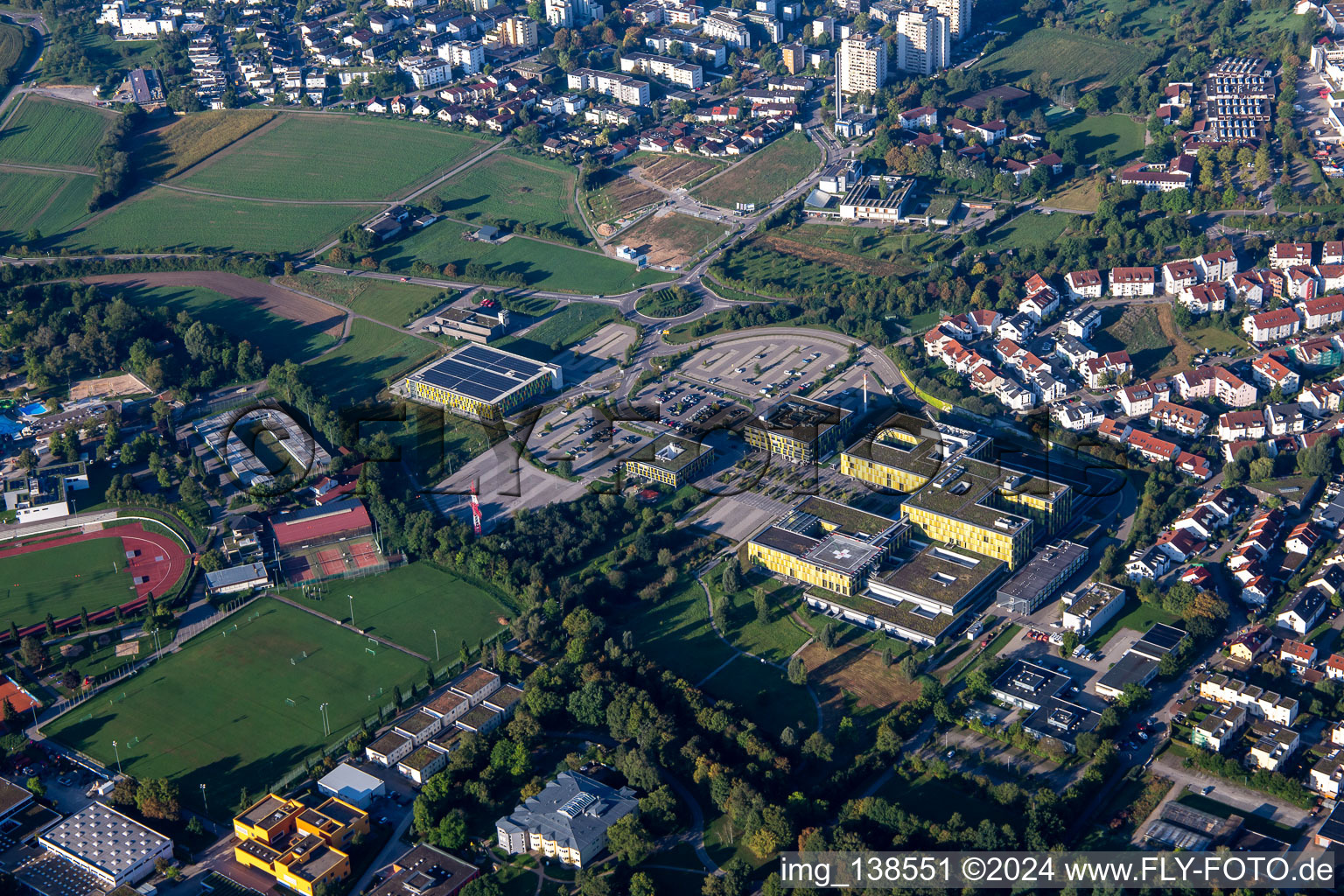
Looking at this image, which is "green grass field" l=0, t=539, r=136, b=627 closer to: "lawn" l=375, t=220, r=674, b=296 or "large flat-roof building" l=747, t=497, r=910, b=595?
"large flat-roof building" l=747, t=497, r=910, b=595

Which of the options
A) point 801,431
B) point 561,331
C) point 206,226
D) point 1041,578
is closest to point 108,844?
Answer: point 801,431

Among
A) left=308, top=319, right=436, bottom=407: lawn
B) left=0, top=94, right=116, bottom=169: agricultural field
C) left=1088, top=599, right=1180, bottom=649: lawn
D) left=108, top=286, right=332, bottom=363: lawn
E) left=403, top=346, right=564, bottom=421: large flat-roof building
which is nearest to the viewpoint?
left=1088, top=599, right=1180, bottom=649: lawn

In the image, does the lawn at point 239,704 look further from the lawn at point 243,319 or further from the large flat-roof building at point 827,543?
the lawn at point 243,319

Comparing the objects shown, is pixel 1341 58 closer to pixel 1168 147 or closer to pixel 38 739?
pixel 1168 147

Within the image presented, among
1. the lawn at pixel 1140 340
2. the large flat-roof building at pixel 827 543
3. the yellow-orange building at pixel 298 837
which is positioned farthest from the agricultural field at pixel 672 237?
the yellow-orange building at pixel 298 837

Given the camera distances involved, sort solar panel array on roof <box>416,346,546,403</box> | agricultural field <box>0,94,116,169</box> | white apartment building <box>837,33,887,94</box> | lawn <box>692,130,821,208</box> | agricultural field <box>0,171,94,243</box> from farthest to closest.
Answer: white apartment building <box>837,33,887,94</box>, agricultural field <box>0,94,116,169</box>, lawn <box>692,130,821,208</box>, agricultural field <box>0,171,94,243</box>, solar panel array on roof <box>416,346,546,403</box>

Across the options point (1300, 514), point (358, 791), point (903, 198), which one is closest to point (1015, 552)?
point (1300, 514)

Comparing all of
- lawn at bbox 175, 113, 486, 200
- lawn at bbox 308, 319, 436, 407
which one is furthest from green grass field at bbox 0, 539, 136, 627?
lawn at bbox 175, 113, 486, 200

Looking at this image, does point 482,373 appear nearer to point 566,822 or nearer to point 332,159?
point 566,822
